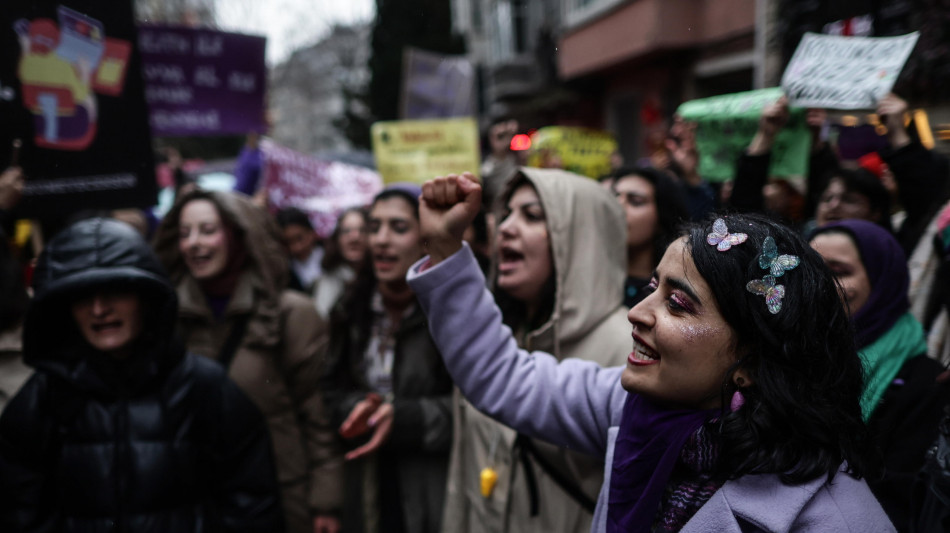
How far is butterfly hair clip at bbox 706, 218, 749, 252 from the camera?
4.11 feet

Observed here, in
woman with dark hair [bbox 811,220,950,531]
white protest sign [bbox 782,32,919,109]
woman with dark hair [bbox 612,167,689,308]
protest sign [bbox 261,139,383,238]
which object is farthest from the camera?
protest sign [bbox 261,139,383,238]

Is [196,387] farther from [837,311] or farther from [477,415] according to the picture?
[837,311]

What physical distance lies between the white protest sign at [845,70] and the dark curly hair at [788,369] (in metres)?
1.72

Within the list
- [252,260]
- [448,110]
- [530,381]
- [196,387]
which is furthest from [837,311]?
[448,110]

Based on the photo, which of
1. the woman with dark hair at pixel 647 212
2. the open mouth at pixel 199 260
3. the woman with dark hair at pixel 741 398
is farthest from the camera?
the woman with dark hair at pixel 647 212

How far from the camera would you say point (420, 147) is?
6.01m

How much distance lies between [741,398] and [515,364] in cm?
67

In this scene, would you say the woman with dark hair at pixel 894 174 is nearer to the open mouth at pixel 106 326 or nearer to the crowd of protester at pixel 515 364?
the crowd of protester at pixel 515 364

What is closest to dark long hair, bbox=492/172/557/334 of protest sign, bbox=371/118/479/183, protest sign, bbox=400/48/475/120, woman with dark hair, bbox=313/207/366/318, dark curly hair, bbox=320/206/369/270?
woman with dark hair, bbox=313/207/366/318

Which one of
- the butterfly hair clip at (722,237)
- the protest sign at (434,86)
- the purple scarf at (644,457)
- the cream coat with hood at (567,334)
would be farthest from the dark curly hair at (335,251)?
the butterfly hair clip at (722,237)

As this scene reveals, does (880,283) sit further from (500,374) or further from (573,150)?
(573,150)

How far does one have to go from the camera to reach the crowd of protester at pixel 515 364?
4.06 feet

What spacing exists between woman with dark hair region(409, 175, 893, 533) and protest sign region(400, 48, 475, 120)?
6.17m

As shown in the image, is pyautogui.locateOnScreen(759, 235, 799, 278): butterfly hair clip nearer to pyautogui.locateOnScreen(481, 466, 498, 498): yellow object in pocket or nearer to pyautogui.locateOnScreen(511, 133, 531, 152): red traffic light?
pyautogui.locateOnScreen(481, 466, 498, 498): yellow object in pocket
